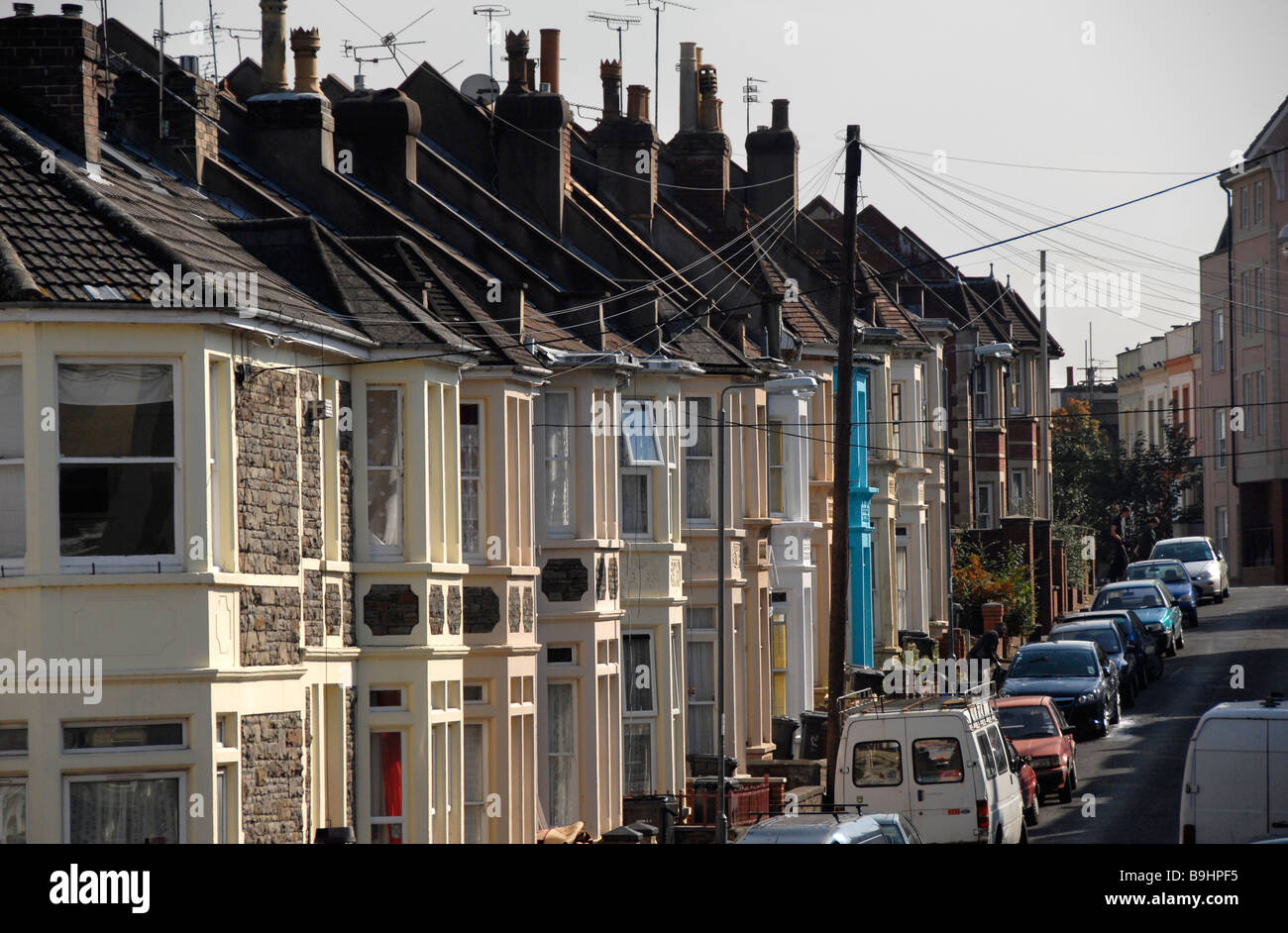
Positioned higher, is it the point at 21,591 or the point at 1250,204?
the point at 1250,204

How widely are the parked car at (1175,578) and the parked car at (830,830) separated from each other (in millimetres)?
36920

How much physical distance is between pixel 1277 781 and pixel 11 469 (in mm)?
12299

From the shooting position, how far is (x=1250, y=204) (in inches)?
3280

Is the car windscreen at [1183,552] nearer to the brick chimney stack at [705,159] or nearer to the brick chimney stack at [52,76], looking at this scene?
the brick chimney stack at [705,159]

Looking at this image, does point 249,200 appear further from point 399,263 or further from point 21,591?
point 21,591

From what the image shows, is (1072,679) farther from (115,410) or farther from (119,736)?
(115,410)

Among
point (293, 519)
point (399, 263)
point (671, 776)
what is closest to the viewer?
point (293, 519)

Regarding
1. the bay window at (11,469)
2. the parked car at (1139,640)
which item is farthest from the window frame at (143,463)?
the parked car at (1139,640)

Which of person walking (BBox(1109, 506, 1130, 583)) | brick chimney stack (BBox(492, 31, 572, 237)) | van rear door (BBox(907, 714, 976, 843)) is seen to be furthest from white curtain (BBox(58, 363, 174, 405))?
person walking (BBox(1109, 506, 1130, 583))

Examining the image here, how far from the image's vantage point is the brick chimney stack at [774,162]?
44.6m

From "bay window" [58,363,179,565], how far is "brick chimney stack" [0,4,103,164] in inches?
179

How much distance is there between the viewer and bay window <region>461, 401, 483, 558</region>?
1017 inches
